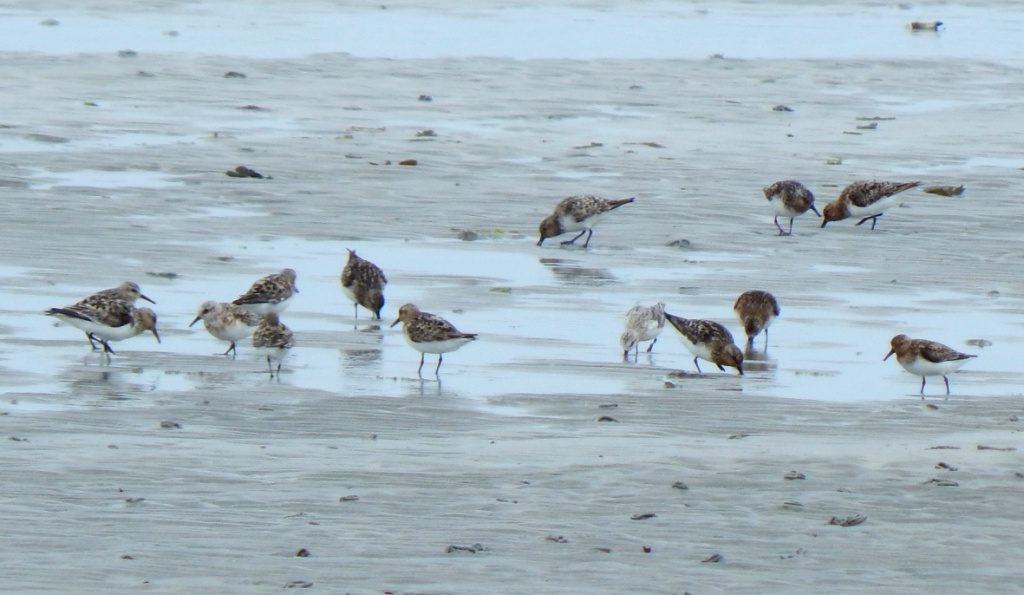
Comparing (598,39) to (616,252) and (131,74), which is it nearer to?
(131,74)

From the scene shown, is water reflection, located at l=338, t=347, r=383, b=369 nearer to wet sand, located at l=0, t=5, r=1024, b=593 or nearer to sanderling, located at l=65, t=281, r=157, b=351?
wet sand, located at l=0, t=5, r=1024, b=593

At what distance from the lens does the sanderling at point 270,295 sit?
14859mm

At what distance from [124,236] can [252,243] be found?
3.96 ft

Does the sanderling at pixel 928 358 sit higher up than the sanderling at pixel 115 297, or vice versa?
the sanderling at pixel 928 358

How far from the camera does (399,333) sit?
1578cm

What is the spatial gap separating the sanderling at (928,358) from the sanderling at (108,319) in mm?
5291

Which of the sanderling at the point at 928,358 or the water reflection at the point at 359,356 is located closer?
the sanderling at the point at 928,358

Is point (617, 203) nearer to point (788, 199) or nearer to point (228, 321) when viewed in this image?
point (788, 199)

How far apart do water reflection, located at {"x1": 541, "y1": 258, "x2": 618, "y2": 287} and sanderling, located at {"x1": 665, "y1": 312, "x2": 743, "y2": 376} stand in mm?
3397

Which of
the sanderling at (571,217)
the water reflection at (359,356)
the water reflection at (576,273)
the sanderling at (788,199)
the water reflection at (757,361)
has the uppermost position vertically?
the sanderling at (788,199)

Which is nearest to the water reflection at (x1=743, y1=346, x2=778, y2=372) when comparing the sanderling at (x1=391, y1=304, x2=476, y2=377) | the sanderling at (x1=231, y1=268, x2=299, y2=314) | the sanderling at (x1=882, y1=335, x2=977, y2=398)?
the sanderling at (x1=882, y1=335, x2=977, y2=398)

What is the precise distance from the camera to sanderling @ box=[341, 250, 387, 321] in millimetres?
15977

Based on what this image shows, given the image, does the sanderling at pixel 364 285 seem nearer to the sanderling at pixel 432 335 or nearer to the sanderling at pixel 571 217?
the sanderling at pixel 432 335

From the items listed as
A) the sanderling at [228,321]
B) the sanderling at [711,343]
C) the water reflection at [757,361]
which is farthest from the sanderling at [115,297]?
the water reflection at [757,361]
